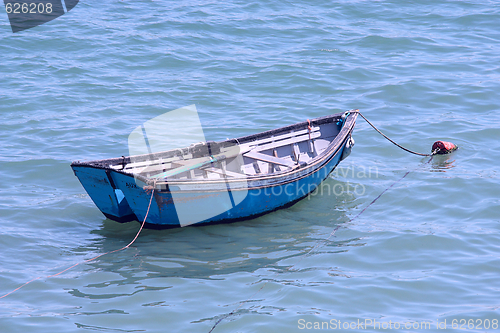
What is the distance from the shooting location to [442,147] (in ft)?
32.6

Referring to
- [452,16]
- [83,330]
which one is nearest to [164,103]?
[83,330]

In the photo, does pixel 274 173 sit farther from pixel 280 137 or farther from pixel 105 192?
pixel 105 192

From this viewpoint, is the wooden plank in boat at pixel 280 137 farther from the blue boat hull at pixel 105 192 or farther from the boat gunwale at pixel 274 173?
the blue boat hull at pixel 105 192

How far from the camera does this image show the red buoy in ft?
32.6

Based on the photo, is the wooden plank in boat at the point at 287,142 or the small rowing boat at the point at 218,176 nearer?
the small rowing boat at the point at 218,176

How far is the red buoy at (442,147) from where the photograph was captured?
32.6ft

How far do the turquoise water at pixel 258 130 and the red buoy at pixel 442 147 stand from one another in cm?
18

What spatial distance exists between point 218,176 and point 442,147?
4990 millimetres

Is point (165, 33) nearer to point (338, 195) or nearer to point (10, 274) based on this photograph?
point (338, 195)

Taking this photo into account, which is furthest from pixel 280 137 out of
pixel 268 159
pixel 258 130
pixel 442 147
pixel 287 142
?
pixel 442 147

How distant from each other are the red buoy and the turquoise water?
0.18m

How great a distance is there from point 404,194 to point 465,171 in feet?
5.38

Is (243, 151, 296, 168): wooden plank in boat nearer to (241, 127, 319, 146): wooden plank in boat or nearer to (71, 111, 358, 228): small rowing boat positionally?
(71, 111, 358, 228): small rowing boat

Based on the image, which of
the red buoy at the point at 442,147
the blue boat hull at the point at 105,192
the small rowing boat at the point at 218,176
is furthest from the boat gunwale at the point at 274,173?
the red buoy at the point at 442,147
